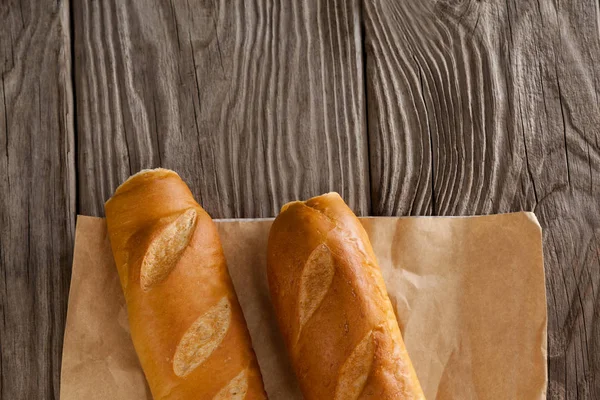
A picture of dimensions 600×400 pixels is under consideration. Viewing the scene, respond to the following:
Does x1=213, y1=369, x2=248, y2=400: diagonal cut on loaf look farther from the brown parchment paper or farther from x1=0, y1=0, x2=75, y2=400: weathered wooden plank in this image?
x1=0, y1=0, x2=75, y2=400: weathered wooden plank

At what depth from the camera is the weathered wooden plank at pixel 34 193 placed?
133 cm

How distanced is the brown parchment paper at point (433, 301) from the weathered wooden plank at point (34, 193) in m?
0.10

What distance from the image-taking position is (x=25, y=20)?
1.40 m

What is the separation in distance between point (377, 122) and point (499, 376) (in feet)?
2.21

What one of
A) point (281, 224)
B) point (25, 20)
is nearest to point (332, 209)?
point (281, 224)

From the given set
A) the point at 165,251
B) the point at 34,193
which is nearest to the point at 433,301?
the point at 165,251

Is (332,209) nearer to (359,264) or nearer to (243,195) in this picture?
(359,264)

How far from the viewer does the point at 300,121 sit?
4.69 feet

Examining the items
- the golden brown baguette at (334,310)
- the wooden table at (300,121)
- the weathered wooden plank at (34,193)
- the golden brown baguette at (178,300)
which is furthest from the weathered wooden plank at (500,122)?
the weathered wooden plank at (34,193)

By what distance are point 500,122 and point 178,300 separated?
0.92m

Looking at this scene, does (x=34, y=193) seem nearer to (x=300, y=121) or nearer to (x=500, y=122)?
(x=300, y=121)

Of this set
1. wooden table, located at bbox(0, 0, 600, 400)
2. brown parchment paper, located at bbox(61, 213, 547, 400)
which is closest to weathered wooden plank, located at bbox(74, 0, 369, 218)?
wooden table, located at bbox(0, 0, 600, 400)

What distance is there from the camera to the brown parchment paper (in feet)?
4.24

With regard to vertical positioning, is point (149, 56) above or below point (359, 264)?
above
